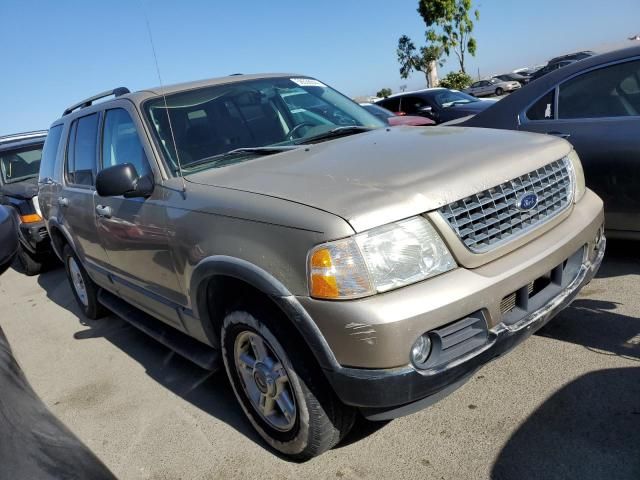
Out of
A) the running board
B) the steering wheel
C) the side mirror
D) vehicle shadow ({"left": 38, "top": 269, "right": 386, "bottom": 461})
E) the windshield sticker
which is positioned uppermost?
the windshield sticker

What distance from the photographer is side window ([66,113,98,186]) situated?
13.5 feet

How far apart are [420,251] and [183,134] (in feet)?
5.83

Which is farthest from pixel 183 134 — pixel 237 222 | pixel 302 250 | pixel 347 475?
pixel 347 475

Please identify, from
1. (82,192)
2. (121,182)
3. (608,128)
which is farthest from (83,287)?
(608,128)

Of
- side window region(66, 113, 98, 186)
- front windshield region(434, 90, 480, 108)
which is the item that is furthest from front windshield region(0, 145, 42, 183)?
front windshield region(434, 90, 480, 108)

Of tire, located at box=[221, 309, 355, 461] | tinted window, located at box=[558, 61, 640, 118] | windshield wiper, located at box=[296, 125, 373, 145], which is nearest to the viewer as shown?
tire, located at box=[221, 309, 355, 461]

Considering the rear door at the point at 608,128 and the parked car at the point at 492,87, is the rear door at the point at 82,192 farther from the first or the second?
the parked car at the point at 492,87

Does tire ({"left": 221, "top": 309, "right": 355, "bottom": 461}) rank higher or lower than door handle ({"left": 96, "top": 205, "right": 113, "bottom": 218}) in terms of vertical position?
lower

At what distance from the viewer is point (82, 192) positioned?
4.23 m

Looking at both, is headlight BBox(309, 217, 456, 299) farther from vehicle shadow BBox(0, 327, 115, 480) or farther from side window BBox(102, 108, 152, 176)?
side window BBox(102, 108, 152, 176)

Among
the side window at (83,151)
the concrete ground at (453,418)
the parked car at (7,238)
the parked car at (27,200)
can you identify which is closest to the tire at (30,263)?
the parked car at (27,200)

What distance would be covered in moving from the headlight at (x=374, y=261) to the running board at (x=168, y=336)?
1178 mm

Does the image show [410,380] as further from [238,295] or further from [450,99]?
[450,99]

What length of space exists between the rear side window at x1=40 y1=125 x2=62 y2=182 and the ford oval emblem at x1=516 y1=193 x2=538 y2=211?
A: 4.23m
